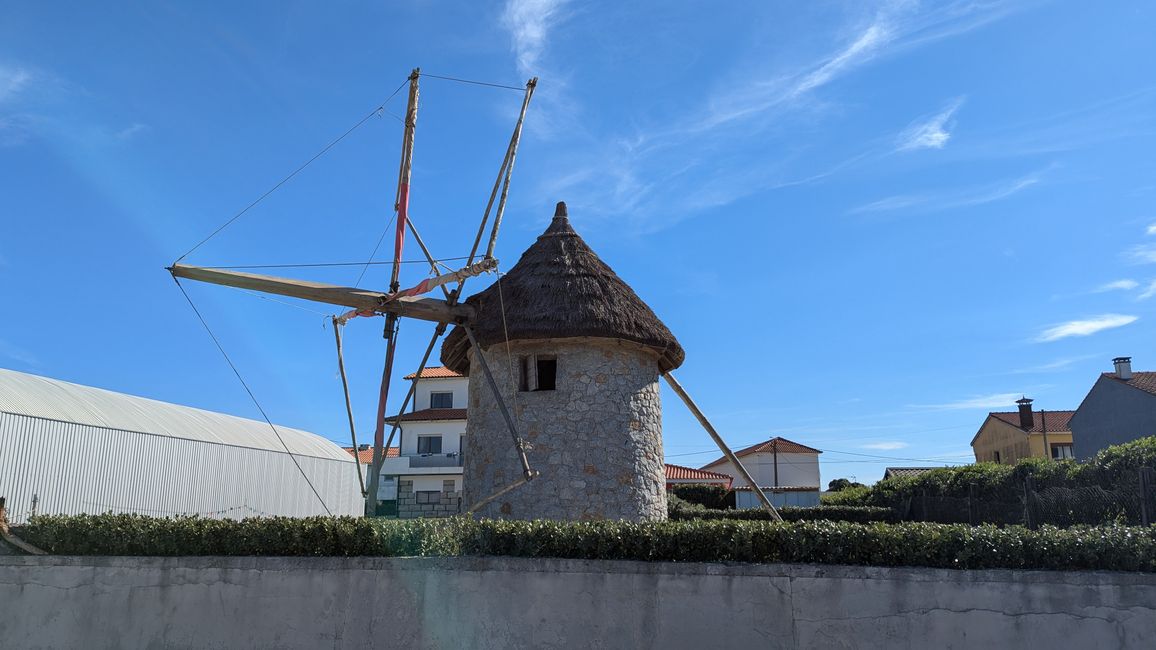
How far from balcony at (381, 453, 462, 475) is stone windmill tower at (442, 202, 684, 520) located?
98.8 feet

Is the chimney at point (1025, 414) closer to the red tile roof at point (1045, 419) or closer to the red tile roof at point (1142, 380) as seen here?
the red tile roof at point (1045, 419)

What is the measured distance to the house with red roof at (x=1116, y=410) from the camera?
111ft

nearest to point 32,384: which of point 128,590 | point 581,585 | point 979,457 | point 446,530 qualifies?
point 128,590

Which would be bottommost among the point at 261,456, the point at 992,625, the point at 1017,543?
the point at 992,625

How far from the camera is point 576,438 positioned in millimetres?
14539

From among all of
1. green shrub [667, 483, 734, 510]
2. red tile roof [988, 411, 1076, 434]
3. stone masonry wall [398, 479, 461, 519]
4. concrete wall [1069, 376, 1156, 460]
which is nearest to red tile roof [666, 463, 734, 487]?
green shrub [667, 483, 734, 510]

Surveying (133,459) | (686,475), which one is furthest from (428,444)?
(133,459)

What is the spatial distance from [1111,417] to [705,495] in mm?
18478

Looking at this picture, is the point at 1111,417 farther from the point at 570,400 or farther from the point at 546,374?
the point at 570,400

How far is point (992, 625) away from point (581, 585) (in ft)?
13.7

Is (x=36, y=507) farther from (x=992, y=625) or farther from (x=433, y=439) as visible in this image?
(x=433, y=439)

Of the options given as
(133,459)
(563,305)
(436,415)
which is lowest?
(133,459)

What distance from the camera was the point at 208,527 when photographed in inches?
372

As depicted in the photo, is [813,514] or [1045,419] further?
[1045,419]
